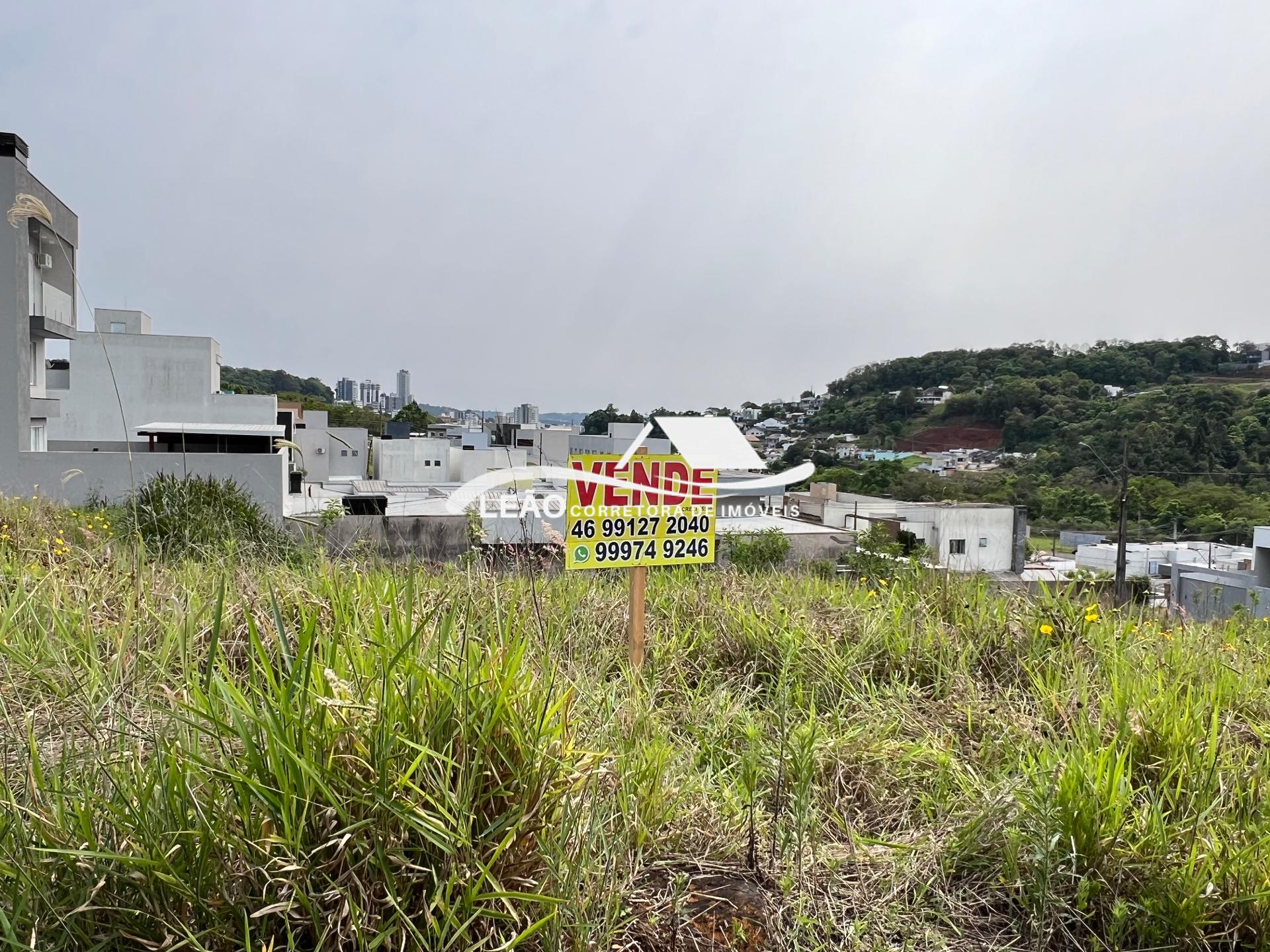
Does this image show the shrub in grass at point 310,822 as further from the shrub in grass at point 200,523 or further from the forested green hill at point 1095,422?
the forested green hill at point 1095,422

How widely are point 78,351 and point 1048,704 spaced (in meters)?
49.2

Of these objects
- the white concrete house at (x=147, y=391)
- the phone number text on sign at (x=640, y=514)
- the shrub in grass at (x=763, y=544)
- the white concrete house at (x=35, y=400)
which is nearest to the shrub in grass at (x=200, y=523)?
the phone number text on sign at (x=640, y=514)

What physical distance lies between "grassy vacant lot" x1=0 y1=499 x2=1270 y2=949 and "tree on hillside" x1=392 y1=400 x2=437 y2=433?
86731 mm

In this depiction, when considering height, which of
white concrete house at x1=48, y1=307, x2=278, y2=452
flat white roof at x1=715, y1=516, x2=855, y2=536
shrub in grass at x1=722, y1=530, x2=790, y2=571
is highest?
white concrete house at x1=48, y1=307, x2=278, y2=452

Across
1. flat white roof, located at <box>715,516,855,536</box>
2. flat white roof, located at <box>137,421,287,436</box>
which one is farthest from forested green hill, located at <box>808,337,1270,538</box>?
flat white roof, located at <box>137,421,287,436</box>

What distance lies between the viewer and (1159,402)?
3422cm

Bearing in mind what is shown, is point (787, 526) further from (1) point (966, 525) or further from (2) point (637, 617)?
(2) point (637, 617)

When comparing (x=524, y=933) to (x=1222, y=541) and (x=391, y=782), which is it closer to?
(x=391, y=782)

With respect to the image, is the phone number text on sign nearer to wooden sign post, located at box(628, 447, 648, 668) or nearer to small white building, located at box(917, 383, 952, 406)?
wooden sign post, located at box(628, 447, 648, 668)

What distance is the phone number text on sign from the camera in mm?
4312

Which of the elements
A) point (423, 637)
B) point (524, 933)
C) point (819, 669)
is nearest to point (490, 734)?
point (524, 933)

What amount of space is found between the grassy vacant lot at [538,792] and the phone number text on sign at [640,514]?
918mm

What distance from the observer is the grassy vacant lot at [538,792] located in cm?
153

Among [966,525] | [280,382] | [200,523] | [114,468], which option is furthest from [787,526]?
[280,382]
